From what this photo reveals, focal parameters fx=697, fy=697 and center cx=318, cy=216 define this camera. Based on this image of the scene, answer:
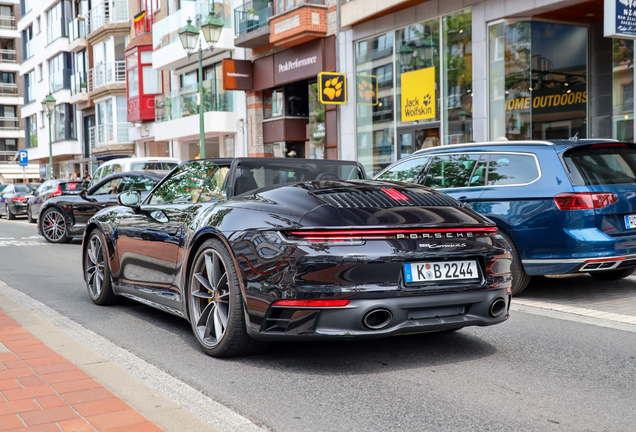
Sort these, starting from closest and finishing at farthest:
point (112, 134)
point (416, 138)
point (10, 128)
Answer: point (416, 138)
point (112, 134)
point (10, 128)

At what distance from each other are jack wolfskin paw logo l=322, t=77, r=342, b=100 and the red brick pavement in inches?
648

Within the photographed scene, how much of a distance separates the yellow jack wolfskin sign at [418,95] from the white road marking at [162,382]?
13032 millimetres

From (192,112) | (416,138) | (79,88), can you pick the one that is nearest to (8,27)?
(79,88)

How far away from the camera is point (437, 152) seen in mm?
8320

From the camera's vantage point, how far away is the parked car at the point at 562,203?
659 cm

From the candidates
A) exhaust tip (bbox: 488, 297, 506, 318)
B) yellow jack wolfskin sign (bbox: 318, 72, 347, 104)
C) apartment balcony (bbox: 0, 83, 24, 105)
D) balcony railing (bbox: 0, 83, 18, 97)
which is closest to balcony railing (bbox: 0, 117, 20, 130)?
apartment balcony (bbox: 0, 83, 24, 105)

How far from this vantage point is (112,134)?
40.5 meters

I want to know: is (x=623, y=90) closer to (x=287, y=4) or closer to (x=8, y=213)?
Result: (x=287, y=4)

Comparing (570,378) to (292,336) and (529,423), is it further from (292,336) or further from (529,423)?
(292,336)

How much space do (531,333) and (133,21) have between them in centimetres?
3784

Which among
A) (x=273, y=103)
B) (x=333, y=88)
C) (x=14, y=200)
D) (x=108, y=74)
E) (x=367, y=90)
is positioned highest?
(x=108, y=74)

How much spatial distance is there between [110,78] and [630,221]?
128ft

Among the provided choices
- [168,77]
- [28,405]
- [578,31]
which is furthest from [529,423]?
[168,77]

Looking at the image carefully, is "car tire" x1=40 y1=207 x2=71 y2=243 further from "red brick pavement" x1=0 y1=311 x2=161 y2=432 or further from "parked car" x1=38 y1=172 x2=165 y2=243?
"red brick pavement" x1=0 y1=311 x2=161 y2=432
